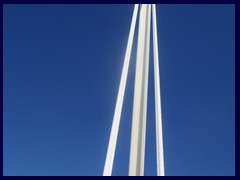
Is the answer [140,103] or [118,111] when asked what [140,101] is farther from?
[118,111]

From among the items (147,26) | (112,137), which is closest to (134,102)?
(112,137)

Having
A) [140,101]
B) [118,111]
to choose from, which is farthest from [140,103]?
[118,111]

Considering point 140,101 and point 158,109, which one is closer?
point 140,101

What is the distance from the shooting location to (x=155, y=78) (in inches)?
104

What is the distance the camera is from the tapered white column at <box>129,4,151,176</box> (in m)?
1.96

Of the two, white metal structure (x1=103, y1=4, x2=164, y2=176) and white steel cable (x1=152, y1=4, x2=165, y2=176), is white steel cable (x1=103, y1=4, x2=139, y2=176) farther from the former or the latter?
white steel cable (x1=152, y1=4, x2=165, y2=176)

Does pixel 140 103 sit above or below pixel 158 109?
below

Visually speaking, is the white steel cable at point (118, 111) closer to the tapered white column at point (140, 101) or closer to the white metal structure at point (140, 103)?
the white metal structure at point (140, 103)

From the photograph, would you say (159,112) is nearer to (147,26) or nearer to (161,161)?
(161,161)

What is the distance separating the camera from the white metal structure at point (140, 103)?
1.98 m

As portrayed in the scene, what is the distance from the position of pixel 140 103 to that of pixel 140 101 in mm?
15

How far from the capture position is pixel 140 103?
2172 mm

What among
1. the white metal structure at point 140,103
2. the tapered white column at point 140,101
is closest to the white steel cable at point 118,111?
the white metal structure at point 140,103
